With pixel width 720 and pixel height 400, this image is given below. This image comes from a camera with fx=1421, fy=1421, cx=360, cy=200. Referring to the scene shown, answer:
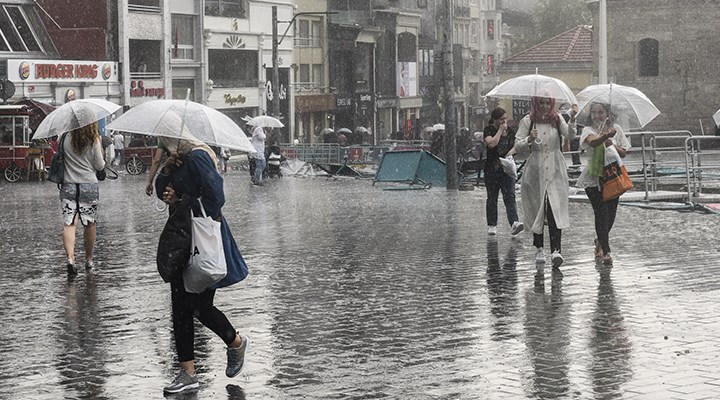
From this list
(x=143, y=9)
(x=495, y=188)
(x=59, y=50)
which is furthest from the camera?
(x=143, y=9)

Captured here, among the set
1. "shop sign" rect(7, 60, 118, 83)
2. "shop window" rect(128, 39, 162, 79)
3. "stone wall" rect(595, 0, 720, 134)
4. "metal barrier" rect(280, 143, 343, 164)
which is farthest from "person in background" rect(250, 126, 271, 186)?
"stone wall" rect(595, 0, 720, 134)

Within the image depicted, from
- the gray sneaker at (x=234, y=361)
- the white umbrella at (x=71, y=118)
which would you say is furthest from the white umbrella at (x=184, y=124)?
the white umbrella at (x=71, y=118)

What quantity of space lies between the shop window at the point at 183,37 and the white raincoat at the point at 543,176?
50.5 metres

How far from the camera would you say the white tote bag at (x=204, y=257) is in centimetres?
796

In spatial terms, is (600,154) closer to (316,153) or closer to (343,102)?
(316,153)

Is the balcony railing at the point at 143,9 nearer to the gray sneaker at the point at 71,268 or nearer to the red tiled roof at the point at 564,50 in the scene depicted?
the red tiled roof at the point at 564,50

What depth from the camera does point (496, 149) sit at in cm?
1714

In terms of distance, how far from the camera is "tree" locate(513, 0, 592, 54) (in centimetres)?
10987

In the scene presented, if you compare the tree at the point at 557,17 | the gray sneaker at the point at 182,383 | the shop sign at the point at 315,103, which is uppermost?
the tree at the point at 557,17

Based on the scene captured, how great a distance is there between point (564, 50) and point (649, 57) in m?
20.6

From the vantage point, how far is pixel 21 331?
33.1 ft

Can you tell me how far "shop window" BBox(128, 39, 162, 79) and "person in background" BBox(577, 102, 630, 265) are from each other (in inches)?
1861

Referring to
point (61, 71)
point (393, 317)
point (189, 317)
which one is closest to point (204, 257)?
point (189, 317)

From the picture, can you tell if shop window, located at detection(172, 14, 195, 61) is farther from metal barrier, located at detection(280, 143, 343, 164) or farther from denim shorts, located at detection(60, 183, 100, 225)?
denim shorts, located at detection(60, 183, 100, 225)
